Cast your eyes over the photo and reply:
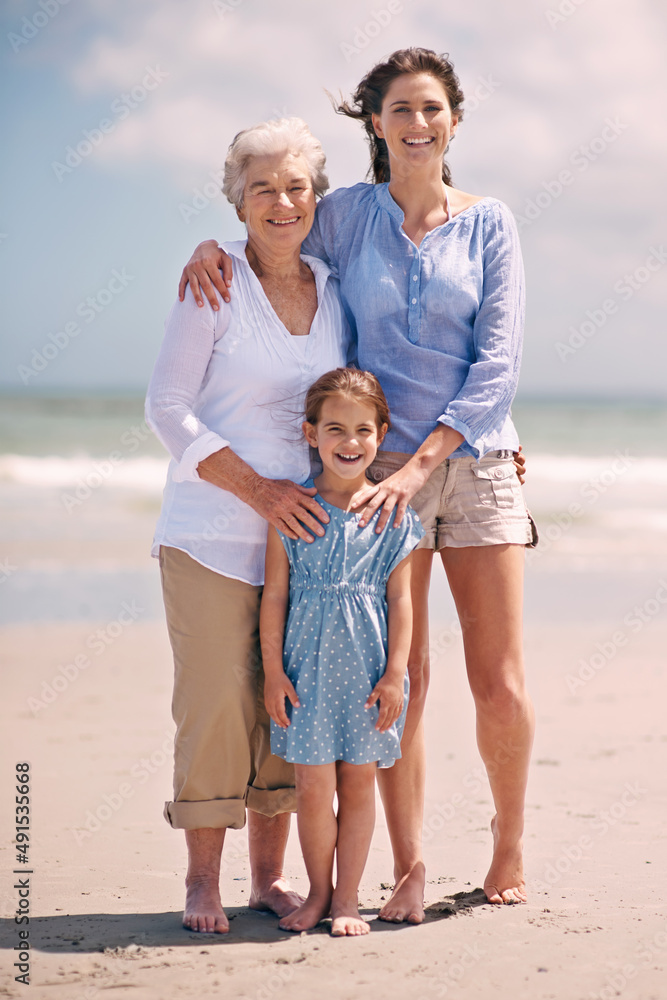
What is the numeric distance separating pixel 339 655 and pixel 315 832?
19.4 inches

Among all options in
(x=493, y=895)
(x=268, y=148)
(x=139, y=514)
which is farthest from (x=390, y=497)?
(x=139, y=514)

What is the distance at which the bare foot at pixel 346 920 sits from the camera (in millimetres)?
2760

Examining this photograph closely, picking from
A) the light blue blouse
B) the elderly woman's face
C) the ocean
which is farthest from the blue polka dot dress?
the ocean

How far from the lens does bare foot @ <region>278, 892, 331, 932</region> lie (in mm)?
2826

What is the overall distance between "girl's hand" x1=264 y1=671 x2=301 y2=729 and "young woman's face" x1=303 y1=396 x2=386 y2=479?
0.60 meters

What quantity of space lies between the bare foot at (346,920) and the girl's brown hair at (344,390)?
4.42 ft

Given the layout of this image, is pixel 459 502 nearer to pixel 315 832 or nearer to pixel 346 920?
pixel 315 832

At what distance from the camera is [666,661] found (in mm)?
6941

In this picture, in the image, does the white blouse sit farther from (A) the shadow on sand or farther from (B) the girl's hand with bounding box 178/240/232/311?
(A) the shadow on sand

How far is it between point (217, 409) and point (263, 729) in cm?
97

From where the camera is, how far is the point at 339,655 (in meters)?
2.80

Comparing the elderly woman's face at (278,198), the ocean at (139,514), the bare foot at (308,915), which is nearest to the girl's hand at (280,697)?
the bare foot at (308,915)

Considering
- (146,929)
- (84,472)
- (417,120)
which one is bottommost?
(146,929)

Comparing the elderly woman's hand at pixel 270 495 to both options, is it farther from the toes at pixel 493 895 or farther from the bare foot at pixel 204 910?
the toes at pixel 493 895
